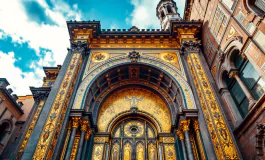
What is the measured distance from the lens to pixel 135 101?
523 inches

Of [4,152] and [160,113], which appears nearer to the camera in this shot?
[160,113]

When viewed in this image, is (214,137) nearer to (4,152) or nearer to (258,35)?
(258,35)

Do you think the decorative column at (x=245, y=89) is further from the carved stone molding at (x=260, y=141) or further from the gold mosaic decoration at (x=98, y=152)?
the gold mosaic decoration at (x=98, y=152)

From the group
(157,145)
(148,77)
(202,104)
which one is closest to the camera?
(202,104)

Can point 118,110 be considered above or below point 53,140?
above

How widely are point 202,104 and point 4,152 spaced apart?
52.5 feet

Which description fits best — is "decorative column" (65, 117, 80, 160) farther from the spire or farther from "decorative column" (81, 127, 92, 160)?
the spire

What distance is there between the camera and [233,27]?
32.0 ft

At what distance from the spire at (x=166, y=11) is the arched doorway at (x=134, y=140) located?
13489 millimetres

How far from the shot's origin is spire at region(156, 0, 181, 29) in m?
21.7

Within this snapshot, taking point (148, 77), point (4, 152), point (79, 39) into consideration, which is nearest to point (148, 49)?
point (148, 77)

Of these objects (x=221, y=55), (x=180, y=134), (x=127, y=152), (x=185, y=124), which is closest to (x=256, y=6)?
(x=221, y=55)

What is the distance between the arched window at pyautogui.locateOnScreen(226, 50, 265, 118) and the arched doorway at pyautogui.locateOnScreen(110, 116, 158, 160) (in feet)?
17.6

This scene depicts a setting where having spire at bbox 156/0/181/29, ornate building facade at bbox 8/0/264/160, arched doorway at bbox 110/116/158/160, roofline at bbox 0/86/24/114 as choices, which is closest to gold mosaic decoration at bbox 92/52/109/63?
ornate building facade at bbox 8/0/264/160
